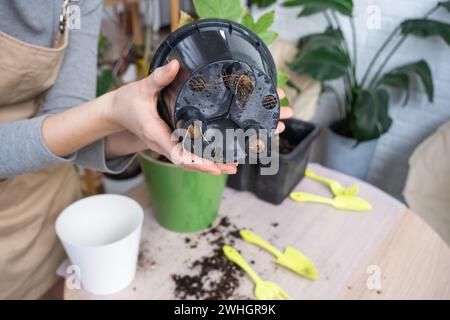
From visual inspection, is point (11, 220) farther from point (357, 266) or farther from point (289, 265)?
point (357, 266)

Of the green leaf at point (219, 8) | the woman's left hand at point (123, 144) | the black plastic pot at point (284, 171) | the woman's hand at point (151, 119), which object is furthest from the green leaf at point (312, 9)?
the woman's hand at point (151, 119)

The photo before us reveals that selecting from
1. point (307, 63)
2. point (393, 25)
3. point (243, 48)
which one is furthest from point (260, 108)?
point (393, 25)

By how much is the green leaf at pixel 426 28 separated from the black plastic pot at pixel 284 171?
0.76 meters

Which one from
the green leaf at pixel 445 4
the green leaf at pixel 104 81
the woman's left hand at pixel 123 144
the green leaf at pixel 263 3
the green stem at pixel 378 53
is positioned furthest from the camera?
the green leaf at pixel 263 3

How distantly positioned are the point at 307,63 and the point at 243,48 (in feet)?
3.54

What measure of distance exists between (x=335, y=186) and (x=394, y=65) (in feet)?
3.06

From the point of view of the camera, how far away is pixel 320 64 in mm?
1418

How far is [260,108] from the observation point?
42cm

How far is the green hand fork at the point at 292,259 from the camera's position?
709mm

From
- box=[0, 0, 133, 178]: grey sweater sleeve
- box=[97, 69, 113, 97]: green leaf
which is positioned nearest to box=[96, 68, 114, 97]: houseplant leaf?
box=[97, 69, 113, 97]: green leaf

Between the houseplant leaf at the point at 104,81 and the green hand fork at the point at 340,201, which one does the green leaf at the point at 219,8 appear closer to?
the green hand fork at the point at 340,201

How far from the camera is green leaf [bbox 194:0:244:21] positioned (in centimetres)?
59

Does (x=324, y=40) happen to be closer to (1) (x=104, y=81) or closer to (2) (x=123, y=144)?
(1) (x=104, y=81)

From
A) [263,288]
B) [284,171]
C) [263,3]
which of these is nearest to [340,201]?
[284,171]
